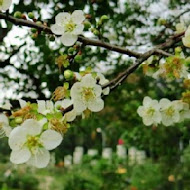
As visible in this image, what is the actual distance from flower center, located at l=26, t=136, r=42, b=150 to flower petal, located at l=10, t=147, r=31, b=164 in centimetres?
1

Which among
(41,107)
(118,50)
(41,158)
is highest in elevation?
(118,50)

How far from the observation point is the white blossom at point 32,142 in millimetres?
757

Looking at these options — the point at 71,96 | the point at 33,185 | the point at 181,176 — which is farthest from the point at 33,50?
the point at 33,185

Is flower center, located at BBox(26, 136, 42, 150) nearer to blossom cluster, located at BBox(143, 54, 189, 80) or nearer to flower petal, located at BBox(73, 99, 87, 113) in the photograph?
flower petal, located at BBox(73, 99, 87, 113)

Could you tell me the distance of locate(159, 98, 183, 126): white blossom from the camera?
1.11 metres

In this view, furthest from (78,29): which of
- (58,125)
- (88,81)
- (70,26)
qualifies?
(58,125)

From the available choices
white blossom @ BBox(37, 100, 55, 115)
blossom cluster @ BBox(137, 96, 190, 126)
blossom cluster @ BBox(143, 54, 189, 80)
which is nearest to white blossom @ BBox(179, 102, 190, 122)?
blossom cluster @ BBox(137, 96, 190, 126)

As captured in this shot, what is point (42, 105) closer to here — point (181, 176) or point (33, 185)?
point (181, 176)

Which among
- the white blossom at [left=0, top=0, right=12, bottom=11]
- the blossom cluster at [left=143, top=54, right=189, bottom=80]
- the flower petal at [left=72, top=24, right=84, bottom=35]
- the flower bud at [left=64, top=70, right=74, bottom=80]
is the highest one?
the white blossom at [left=0, top=0, right=12, bottom=11]

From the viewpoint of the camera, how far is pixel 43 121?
31.2 inches

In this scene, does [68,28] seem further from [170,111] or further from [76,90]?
[170,111]

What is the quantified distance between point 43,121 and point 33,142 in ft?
0.15

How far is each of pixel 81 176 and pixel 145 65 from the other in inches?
154

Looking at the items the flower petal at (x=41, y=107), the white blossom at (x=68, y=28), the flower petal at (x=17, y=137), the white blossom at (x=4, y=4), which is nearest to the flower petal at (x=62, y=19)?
the white blossom at (x=68, y=28)
